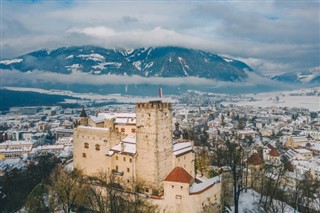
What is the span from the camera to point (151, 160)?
2031 inches

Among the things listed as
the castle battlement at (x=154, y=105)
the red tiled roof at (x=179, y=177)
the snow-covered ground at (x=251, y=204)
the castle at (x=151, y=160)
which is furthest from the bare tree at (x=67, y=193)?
the snow-covered ground at (x=251, y=204)

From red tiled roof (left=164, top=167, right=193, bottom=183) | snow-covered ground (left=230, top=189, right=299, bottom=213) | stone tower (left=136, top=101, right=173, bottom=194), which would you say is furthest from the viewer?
snow-covered ground (left=230, top=189, right=299, bottom=213)

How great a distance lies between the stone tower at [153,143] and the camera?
5116cm

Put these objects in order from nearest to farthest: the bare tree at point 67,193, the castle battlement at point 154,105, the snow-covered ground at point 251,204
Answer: the bare tree at point 67,193
the castle battlement at point 154,105
the snow-covered ground at point 251,204

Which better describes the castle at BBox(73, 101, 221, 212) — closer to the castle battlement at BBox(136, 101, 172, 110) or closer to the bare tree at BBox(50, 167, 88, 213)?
the castle battlement at BBox(136, 101, 172, 110)

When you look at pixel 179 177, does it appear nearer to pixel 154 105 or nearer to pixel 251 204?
pixel 154 105

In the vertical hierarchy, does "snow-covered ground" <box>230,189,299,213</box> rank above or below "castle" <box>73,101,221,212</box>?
below

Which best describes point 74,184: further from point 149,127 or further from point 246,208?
point 246,208

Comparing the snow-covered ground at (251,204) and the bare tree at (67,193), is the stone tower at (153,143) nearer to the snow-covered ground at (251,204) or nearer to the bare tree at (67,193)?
the bare tree at (67,193)

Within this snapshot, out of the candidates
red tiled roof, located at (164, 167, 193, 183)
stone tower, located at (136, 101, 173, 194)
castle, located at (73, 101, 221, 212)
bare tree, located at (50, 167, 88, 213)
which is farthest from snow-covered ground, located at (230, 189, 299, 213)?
bare tree, located at (50, 167, 88, 213)

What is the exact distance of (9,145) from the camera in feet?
520

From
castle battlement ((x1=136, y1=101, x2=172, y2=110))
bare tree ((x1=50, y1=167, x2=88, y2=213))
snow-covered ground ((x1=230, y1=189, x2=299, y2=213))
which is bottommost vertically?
snow-covered ground ((x1=230, y1=189, x2=299, y2=213))

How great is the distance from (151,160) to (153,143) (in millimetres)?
2536

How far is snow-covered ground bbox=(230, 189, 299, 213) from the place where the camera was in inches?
2232
